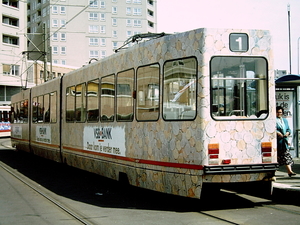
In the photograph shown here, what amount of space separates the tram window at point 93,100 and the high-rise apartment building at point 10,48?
149 ft

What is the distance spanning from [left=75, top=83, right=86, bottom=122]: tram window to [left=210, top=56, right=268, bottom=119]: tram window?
18.7 feet

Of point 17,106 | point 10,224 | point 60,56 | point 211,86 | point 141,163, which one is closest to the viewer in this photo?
point 10,224

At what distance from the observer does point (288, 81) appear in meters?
12.5

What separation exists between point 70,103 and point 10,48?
46473 mm

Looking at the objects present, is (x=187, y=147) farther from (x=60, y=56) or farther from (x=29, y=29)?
(x=29, y=29)

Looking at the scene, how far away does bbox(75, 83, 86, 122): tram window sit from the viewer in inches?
493

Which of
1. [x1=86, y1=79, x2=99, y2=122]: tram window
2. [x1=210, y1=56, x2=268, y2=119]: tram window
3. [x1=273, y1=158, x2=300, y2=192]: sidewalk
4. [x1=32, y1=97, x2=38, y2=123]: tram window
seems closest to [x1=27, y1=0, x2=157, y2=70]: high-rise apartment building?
[x1=32, y1=97, x2=38, y2=123]: tram window

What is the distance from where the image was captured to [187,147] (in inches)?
303

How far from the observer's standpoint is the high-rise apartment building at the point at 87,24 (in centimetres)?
7750

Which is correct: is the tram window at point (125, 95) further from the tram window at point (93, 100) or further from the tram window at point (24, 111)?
the tram window at point (24, 111)

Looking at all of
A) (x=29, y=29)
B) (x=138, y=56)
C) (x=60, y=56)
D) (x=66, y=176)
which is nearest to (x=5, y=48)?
(x=60, y=56)

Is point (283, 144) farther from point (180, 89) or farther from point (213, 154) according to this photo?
point (180, 89)

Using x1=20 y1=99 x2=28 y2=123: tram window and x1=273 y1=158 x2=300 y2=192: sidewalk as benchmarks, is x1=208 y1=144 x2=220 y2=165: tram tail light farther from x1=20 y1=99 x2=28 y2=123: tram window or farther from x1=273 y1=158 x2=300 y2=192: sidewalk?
x1=20 y1=99 x2=28 y2=123: tram window

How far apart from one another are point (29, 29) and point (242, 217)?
85.9 m
